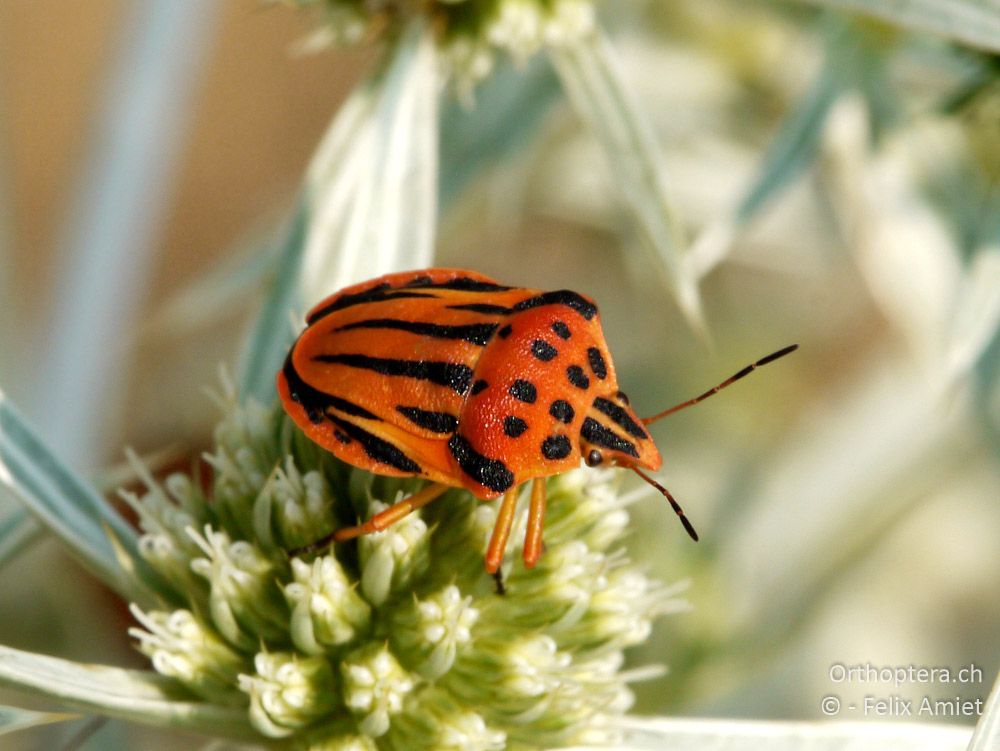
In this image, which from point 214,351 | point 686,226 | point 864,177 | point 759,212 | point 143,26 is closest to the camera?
point 759,212

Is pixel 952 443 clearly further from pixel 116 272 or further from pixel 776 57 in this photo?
pixel 116 272

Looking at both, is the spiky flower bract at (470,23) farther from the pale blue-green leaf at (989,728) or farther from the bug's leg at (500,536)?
the pale blue-green leaf at (989,728)

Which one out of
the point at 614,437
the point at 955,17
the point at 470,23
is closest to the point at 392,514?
the point at 614,437

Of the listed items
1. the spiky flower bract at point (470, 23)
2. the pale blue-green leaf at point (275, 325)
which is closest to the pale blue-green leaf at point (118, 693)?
the pale blue-green leaf at point (275, 325)

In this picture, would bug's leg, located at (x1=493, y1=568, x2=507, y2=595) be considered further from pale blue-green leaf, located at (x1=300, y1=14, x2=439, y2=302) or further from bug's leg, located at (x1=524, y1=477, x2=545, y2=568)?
pale blue-green leaf, located at (x1=300, y1=14, x2=439, y2=302)

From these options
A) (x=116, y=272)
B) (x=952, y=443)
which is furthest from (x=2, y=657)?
(x=952, y=443)

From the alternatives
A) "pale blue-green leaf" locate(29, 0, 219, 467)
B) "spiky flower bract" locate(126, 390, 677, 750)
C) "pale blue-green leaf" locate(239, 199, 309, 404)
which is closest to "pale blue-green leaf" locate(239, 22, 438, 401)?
"pale blue-green leaf" locate(239, 199, 309, 404)
